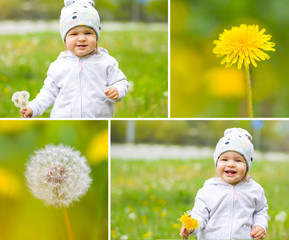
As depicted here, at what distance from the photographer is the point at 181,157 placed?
2727 millimetres

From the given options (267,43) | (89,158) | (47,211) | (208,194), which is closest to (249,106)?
(267,43)

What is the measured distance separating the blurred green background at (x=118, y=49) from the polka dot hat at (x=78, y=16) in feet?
0.48

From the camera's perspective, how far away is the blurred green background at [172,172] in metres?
2.34

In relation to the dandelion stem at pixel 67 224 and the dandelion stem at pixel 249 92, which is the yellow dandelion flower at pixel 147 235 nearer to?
the dandelion stem at pixel 67 224

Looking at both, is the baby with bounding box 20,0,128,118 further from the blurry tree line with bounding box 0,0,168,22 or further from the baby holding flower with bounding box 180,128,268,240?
the baby holding flower with bounding box 180,128,268,240

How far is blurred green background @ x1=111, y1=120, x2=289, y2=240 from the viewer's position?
234 cm

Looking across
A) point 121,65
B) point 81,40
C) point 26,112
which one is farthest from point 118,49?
point 26,112

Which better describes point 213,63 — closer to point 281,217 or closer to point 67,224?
point 281,217

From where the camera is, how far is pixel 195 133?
8.76 feet

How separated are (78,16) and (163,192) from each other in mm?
773

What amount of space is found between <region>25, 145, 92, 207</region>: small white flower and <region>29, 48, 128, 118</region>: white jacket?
139 millimetres

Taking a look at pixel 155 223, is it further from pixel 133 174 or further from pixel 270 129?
pixel 270 129

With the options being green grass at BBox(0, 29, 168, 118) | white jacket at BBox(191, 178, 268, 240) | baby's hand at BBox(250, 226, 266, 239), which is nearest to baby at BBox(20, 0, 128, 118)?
green grass at BBox(0, 29, 168, 118)

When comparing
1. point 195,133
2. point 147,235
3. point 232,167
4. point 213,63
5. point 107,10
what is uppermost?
point 107,10
